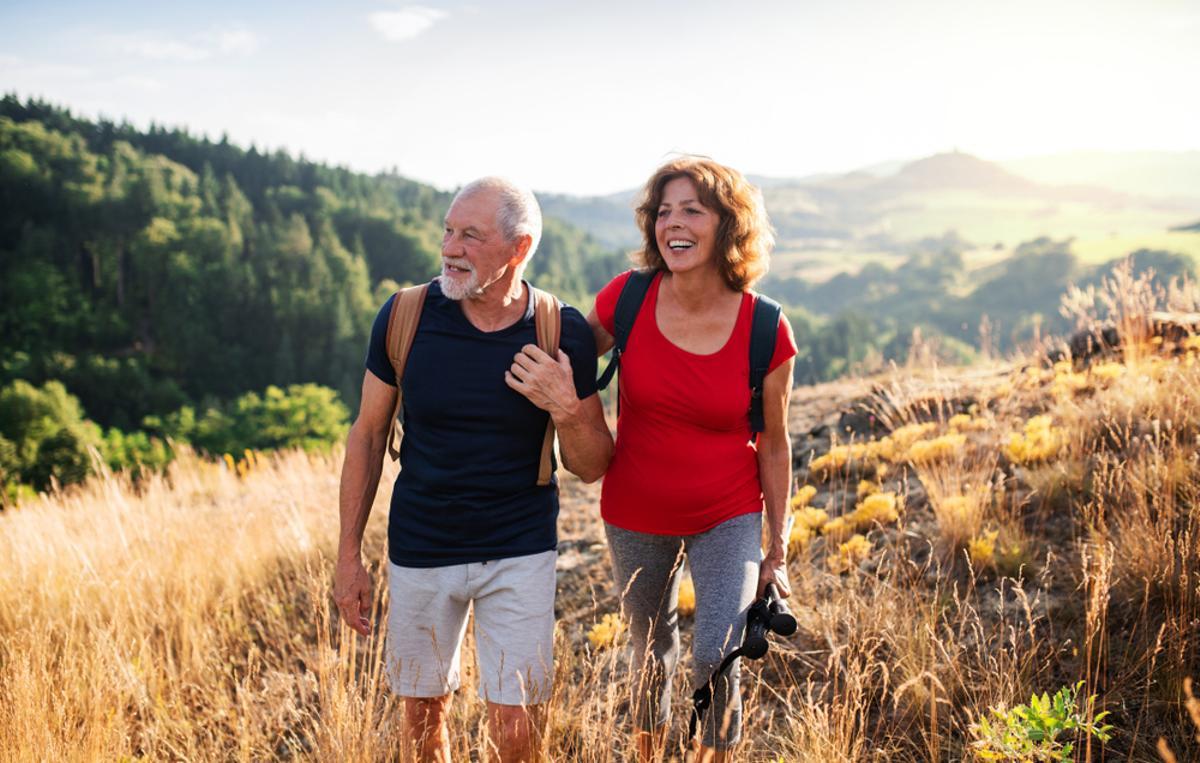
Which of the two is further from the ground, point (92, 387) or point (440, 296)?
point (440, 296)

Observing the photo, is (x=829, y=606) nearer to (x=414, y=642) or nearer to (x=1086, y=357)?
(x=414, y=642)

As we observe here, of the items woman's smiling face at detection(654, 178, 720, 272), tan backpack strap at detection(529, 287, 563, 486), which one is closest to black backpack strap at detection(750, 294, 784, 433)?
woman's smiling face at detection(654, 178, 720, 272)

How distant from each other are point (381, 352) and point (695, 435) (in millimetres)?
1039

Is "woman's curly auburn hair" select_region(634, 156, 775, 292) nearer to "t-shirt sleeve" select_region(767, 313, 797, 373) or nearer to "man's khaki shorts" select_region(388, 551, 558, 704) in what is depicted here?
"t-shirt sleeve" select_region(767, 313, 797, 373)

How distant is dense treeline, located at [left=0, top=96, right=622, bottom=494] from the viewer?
201 feet

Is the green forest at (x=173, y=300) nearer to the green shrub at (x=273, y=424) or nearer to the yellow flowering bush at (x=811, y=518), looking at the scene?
the green shrub at (x=273, y=424)

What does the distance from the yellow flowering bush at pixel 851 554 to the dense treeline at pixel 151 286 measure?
5869cm

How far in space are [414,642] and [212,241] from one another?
81359 mm

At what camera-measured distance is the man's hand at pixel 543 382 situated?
2164mm

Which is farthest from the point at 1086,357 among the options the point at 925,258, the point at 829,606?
the point at 925,258

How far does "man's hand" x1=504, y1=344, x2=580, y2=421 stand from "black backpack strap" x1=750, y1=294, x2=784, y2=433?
0.60 m

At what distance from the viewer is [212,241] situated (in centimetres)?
7288

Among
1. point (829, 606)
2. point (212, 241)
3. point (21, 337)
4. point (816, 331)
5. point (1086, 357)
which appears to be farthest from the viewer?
point (816, 331)

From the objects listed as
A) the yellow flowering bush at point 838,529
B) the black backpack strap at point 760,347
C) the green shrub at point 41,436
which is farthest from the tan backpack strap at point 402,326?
the green shrub at point 41,436
